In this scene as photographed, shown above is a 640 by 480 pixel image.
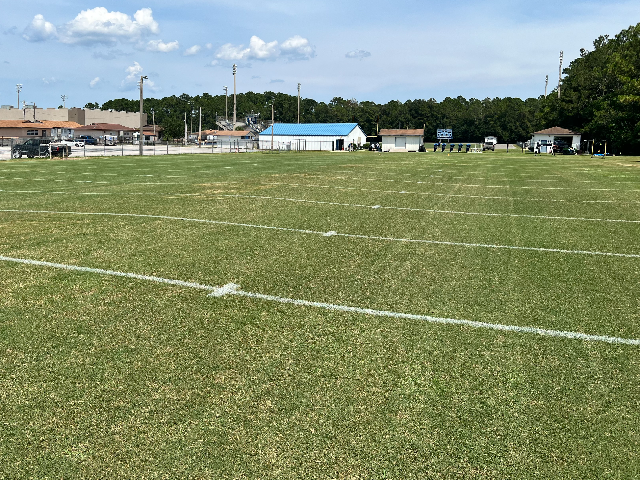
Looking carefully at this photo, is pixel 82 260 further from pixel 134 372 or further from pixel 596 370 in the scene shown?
pixel 596 370

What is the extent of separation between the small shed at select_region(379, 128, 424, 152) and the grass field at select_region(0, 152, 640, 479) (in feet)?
225

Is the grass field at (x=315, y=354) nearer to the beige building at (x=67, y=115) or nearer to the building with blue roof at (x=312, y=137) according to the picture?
the building with blue roof at (x=312, y=137)

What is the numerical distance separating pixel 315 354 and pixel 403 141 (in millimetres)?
75181

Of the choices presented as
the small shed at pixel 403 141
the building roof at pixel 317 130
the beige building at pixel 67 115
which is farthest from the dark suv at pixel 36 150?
the beige building at pixel 67 115

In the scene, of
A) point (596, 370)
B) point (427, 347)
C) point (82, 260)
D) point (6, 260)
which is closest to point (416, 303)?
point (427, 347)

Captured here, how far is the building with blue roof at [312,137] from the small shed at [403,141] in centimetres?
563

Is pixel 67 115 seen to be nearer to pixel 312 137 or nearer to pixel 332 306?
pixel 312 137

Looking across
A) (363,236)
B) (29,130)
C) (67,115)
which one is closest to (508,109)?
(29,130)

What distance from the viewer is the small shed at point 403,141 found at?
76.1 m

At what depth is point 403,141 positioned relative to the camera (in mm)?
77000

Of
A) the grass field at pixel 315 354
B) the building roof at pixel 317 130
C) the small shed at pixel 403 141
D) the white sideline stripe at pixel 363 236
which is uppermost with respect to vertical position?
the building roof at pixel 317 130

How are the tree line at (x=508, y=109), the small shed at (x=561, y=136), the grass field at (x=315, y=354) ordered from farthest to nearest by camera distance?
the small shed at (x=561, y=136) < the tree line at (x=508, y=109) < the grass field at (x=315, y=354)

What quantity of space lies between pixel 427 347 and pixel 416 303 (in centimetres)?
112

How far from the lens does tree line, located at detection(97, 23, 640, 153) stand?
56.0 metres
